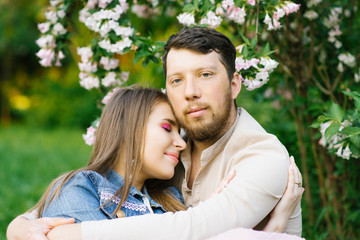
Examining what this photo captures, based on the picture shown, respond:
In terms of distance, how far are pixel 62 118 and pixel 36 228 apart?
40.0ft

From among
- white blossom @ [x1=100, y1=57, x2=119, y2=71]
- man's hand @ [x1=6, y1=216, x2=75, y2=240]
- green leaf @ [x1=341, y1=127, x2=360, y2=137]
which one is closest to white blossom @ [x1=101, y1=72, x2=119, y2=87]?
white blossom @ [x1=100, y1=57, x2=119, y2=71]

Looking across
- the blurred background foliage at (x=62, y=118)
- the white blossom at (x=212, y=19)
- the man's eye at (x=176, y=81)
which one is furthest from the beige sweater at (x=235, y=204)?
the blurred background foliage at (x=62, y=118)

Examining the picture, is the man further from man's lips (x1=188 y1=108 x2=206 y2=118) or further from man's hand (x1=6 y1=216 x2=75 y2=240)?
man's hand (x1=6 y1=216 x2=75 y2=240)

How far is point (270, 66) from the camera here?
2703 mm

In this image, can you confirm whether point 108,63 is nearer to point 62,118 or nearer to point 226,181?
point 226,181

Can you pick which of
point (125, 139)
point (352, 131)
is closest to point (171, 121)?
point (125, 139)

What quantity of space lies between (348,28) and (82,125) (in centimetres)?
1076

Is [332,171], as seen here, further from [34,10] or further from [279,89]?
[34,10]

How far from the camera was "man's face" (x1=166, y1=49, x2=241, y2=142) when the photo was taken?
8.27 feet

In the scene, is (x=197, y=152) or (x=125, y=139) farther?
(x=197, y=152)

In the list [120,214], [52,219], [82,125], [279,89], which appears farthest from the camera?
[82,125]

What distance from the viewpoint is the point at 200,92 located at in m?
2.51

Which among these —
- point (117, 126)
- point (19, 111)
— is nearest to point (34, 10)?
point (19, 111)

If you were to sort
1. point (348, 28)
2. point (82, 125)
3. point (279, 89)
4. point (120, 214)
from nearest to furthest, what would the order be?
point (120, 214), point (348, 28), point (279, 89), point (82, 125)
